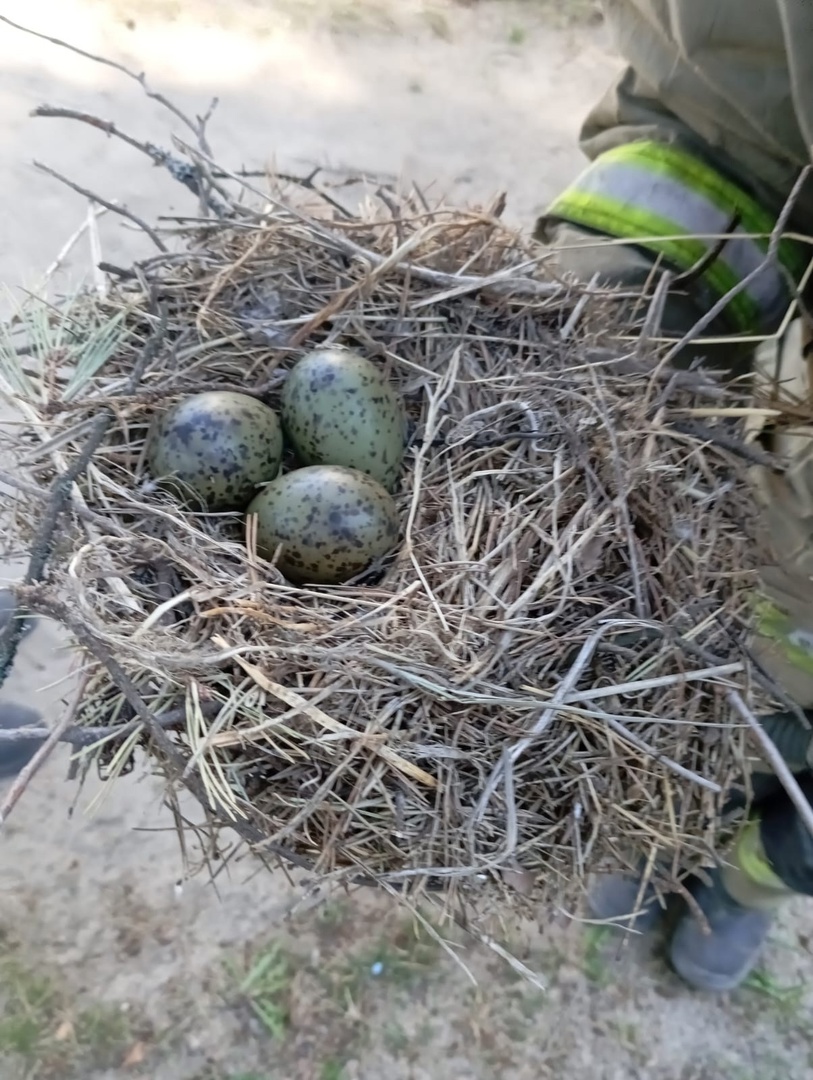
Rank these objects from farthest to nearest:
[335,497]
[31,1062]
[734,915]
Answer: [734,915] < [31,1062] < [335,497]

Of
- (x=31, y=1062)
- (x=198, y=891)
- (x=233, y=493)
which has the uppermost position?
(x=233, y=493)

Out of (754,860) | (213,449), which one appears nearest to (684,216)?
(213,449)

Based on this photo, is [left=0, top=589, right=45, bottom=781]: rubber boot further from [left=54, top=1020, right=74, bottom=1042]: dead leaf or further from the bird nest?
the bird nest

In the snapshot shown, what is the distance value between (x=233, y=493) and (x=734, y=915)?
1.12 metres

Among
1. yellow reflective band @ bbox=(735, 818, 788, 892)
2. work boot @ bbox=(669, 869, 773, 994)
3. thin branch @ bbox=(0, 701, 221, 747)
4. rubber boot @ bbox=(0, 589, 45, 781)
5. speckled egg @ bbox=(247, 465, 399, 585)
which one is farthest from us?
rubber boot @ bbox=(0, 589, 45, 781)

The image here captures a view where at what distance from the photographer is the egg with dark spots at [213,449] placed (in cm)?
106

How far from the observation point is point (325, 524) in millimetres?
1032

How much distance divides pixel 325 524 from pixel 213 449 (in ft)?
0.52

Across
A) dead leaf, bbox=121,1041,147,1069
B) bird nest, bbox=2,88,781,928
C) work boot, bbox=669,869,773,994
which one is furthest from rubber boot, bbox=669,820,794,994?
dead leaf, bbox=121,1041,147,1069

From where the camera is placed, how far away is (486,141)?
8.97ft

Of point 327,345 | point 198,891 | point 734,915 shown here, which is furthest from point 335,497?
point 734,915

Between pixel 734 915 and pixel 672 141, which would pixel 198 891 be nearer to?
pixel 734 915

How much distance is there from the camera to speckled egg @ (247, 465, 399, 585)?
104cm

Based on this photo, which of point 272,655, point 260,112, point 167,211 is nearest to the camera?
point 272,655
